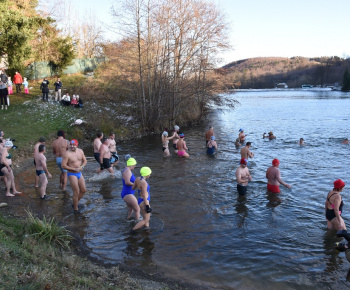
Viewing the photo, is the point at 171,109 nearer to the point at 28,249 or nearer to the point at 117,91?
the point at 117,91

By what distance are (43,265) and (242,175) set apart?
684cm

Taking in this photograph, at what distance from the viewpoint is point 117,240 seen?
24.8ft

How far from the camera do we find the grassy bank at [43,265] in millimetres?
4402

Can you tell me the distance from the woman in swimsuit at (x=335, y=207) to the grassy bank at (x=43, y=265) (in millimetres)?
5207

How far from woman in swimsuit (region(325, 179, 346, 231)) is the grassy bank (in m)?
5.21

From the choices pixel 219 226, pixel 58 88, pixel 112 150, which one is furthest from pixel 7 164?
pixel 58 88

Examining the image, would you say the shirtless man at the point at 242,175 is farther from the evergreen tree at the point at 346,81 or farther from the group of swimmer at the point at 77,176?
the evergreen tree at the point at 346,81

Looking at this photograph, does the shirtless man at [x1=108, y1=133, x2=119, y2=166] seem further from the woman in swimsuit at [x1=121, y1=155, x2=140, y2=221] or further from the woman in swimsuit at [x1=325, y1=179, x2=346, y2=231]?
the woman in swimsuit at [x1=325, y1=179, x2=346, y2=231]

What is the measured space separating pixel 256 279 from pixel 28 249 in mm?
4400

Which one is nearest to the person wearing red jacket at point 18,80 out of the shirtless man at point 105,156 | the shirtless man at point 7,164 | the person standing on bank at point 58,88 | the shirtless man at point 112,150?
the person standing on bank at point 58,88

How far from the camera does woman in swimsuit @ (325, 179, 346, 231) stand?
24.9 feet

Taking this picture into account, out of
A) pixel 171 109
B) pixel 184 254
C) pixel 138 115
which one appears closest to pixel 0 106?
pixel 138 115

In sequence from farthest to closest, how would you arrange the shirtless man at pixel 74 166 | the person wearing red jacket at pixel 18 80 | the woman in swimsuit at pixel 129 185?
the person wearing red jacket at pixel 18 80
the shirtless man at pixel 74 166
the woman in swimsuit at pixel 129 185

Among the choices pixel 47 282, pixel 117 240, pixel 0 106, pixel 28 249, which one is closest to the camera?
pixel 47 282
